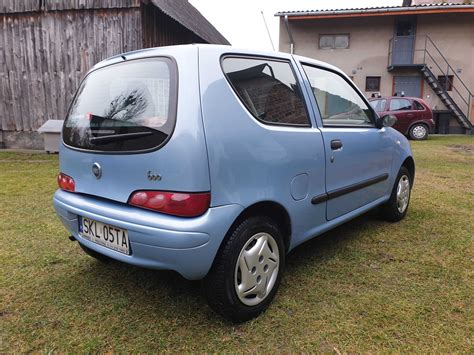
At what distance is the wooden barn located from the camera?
903 centimetres

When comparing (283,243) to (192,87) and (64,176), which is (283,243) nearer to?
(192,87)

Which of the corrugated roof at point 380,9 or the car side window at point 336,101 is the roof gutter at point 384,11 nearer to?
the corrugated roof at point 380,9

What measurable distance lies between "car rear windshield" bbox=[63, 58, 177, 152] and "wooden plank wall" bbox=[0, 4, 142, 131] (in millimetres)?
7119

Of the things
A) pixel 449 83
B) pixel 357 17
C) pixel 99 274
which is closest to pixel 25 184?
pixel 99 274

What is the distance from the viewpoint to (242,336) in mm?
2068

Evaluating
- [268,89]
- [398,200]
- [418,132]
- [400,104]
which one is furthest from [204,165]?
[418,132]

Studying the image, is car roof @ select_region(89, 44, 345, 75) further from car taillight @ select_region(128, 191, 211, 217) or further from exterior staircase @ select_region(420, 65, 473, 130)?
exterior staircase @ select_region(420, 65, 473, 130)

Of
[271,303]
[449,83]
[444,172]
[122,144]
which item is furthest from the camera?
[449,83]

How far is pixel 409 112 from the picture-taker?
12.8 meters

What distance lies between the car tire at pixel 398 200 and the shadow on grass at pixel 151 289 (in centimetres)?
96

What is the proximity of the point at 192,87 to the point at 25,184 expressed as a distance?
200 inches

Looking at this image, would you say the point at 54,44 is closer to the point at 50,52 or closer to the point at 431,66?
the point at 50,52

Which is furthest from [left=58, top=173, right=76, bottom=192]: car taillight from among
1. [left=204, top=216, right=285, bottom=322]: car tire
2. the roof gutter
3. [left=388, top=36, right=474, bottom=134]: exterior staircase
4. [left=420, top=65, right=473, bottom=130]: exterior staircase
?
[left=420, top=65, right=473, bottom=130]: exterior staircase

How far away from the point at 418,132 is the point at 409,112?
0.85m
